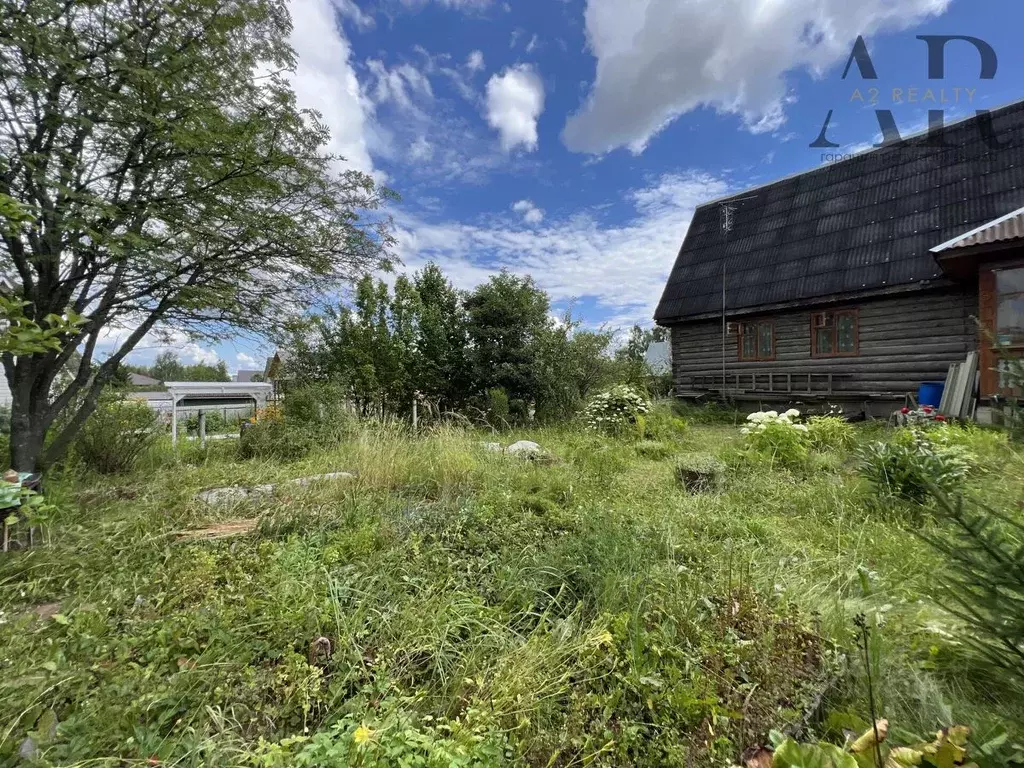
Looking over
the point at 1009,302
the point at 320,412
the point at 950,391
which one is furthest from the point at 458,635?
the point at 950,391

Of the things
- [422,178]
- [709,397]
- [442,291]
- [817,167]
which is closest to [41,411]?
[422,178]

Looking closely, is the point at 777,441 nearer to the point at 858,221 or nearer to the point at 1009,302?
the point at 1009,302

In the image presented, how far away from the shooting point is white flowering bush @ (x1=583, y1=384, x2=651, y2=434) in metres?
7.76

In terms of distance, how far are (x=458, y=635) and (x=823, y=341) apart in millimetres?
11281

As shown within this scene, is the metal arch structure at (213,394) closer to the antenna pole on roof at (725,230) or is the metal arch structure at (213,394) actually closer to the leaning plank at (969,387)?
the antenna pole on roof at (725,230)

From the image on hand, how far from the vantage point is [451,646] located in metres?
1.78

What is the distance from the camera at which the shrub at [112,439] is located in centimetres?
433

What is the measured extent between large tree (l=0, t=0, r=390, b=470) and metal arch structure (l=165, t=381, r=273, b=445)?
8.83 feet

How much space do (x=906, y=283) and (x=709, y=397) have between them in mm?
4681

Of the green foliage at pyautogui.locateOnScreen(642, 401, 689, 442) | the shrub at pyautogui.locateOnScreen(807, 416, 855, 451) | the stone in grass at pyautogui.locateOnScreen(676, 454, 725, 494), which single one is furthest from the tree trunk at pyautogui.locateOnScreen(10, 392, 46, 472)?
the shrub at pyautogui.locateOnScreen(807, 416, 855, 451)

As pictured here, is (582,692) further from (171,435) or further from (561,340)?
(561,340)

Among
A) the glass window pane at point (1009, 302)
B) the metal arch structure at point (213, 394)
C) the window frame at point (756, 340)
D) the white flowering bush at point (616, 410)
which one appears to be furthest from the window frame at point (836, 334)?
the metal arch structure at point (213, 394)

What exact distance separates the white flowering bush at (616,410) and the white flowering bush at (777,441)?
6.94 ft

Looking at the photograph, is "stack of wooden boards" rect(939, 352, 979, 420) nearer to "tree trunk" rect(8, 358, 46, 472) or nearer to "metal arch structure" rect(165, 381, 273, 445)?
"tree trunk" rect(8, 358, 46, 472)
